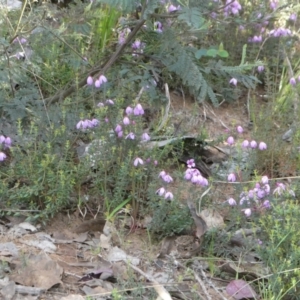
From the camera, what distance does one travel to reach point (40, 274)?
10.2 ft

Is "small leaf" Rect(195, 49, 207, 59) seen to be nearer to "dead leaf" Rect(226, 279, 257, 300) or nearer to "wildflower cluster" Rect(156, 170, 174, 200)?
"wildflower cluster" Rect(156, 170, 174, 200)

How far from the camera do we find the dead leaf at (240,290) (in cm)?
315

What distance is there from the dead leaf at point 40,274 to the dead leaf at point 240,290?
0.83 m

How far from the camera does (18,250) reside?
334 cm

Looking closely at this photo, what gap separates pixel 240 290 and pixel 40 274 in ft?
3.18

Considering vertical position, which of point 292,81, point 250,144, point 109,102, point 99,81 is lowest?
point 250,144

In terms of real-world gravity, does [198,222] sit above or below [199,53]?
below

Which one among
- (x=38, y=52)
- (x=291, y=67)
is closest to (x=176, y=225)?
(x=38, y=52)

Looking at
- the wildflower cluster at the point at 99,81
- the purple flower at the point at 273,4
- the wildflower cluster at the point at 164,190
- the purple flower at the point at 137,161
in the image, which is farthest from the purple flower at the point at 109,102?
the purple flower at the point at 273,4

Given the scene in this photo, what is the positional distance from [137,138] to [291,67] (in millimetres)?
2144

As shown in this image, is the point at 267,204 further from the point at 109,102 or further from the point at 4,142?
the point at 4,142

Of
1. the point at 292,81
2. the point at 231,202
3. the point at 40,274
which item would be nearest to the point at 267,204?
the point at 231,202

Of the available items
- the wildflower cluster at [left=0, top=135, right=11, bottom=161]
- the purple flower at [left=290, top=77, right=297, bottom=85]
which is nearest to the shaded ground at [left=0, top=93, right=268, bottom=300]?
the wildflower cluster at [left=0, top=135, right=11, bottom=161]

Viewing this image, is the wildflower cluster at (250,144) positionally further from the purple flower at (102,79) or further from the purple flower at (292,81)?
the purple flower at (292,81)
